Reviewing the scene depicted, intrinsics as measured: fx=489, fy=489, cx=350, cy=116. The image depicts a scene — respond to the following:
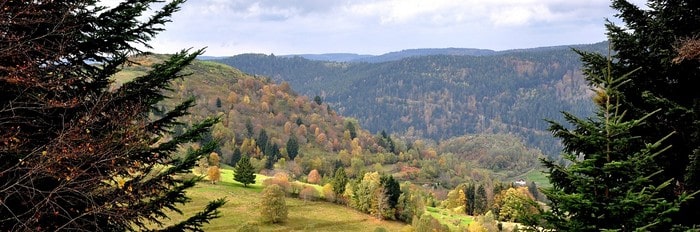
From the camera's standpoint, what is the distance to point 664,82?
10.8 m

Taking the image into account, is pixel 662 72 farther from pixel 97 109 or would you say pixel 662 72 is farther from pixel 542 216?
pixel 97 109

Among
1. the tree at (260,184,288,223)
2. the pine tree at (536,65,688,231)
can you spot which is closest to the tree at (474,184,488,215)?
the tree at (260,184,288,223)

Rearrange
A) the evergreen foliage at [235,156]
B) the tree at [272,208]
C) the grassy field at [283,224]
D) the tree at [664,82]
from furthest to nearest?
1. the evergreen foliage at [235,156]
2. the grassy field at [283,224]
3. the tree at [272,208]
4. the tree at [664,82]

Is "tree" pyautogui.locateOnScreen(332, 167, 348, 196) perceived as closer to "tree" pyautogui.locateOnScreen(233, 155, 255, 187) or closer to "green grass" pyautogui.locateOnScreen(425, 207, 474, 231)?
"tree" pyautogui.locateOnScreen(233, 155, 255, 187)

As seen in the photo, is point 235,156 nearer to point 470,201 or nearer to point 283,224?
point 470,201

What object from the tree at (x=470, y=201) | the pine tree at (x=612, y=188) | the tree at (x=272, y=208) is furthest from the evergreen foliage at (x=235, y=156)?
the pine tree at (x=612, y=188)

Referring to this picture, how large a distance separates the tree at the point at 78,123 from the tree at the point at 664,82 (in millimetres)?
8690

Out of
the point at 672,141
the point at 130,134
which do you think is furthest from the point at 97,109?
the point at 672,141

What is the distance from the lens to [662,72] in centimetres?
1068

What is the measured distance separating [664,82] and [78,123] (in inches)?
459

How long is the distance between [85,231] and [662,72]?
11614 millimetres

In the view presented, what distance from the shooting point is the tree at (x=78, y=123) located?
7.05 metres

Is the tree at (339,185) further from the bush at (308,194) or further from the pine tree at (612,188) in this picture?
the pine tree at (612,188)

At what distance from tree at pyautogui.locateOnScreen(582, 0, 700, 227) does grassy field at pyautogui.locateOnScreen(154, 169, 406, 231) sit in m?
57.8
